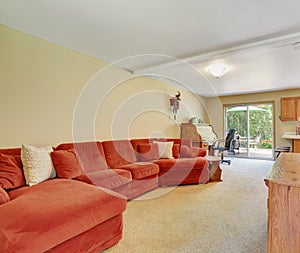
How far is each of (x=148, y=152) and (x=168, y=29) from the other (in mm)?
2330

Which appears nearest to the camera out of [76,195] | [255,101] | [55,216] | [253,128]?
[55,216]

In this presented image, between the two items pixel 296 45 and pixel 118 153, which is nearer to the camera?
pixel 296 45

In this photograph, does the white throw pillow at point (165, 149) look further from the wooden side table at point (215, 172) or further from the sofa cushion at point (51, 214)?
the sofa cushion at point (51, 214)

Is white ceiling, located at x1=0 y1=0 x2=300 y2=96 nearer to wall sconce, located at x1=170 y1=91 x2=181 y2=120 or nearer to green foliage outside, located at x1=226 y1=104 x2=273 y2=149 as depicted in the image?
wall sconce, located at x1=170 y1=91 x2=181 y2=120

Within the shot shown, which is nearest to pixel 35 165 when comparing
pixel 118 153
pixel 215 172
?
pixel 118 153

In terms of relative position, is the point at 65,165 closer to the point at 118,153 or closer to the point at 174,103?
the point at 118,153

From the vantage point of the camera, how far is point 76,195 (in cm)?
178

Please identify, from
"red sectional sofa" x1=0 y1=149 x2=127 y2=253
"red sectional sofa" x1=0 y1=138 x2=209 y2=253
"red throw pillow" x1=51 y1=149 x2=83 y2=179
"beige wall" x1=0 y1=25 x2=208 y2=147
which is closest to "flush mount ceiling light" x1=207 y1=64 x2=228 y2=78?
"beige wall" x1=0 y1=25 x2=208 y2=147

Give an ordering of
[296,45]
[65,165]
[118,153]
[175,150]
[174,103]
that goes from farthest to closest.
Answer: [174,103] → [175,150] → [118,153] → [296,45] → [65,165]

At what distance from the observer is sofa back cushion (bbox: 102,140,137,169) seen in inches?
132

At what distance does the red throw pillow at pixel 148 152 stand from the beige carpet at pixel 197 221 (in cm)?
73

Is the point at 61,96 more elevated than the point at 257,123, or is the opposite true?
the point at 61,96

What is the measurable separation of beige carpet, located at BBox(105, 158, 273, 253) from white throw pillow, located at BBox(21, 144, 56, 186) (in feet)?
3.60

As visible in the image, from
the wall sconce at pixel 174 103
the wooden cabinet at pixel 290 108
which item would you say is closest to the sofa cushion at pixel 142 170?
the wall sconce at pixel 174 103
